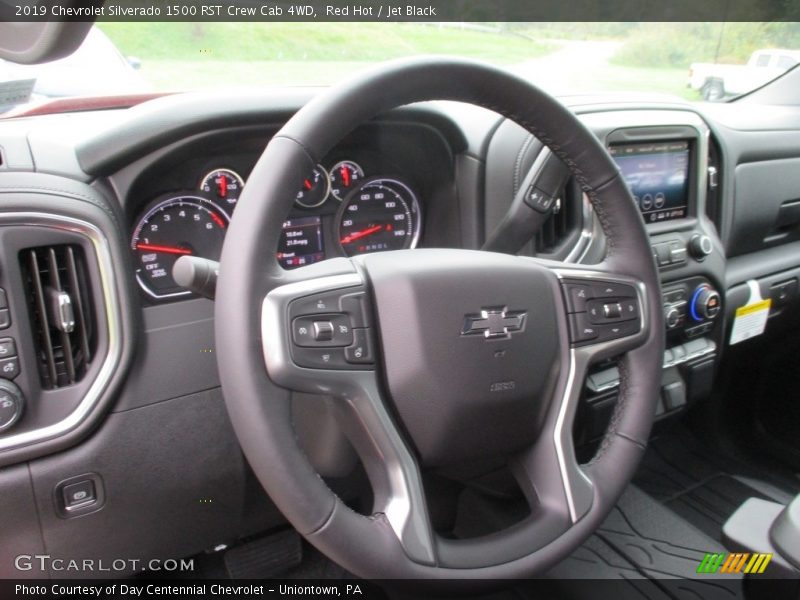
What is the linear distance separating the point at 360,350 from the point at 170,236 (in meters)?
0.58

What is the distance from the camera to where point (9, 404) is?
122 cm

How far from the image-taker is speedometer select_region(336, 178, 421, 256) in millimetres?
1625

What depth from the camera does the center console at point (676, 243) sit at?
1.85 metres

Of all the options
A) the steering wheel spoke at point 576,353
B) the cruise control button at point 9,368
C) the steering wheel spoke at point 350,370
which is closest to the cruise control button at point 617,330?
the steering wheel spoke at point 576,353

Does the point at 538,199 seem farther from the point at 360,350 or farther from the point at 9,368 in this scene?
the point at 9,368

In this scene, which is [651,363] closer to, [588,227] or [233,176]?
[588,227]

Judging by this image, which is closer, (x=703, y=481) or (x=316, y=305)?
(x=316, y=305)

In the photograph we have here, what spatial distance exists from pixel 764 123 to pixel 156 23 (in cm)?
195

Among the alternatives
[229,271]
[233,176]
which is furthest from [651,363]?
[233,176]

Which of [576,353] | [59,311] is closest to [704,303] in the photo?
[576,353]

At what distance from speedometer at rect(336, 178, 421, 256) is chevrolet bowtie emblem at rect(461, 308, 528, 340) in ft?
1.82

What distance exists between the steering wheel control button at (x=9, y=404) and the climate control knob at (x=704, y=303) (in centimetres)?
163

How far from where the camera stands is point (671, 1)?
193cm

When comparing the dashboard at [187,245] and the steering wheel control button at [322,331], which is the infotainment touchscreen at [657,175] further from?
the steering wheel control button at [322,331]
